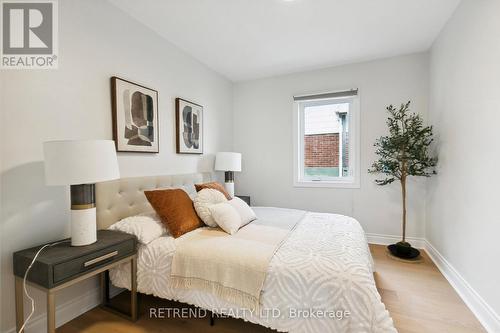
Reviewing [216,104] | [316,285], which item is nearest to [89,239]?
[316,285]

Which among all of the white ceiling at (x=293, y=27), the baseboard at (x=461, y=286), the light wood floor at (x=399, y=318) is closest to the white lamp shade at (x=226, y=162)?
the white ceiling at (x=293, y=27)

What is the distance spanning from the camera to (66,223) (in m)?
1.77

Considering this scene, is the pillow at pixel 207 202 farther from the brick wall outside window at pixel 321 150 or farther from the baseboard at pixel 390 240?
the baseboard at pixel 390 240

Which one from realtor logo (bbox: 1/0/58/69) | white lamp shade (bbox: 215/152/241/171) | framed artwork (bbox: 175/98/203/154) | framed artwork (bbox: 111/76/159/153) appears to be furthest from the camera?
white lamp shade (bbox: 215/152/241/171)

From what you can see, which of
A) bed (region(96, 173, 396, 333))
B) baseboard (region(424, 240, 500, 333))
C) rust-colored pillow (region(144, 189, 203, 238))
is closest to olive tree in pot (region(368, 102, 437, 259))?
baseboard (region(424, 240, 500, 333))

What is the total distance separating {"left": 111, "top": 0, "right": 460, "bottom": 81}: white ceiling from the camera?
2113 millimetres

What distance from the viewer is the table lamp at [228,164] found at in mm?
3373

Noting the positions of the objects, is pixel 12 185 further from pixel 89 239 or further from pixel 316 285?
pixel 316 285

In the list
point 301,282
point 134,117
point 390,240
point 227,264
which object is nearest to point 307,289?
point 301,282

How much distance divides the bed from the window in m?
1.60

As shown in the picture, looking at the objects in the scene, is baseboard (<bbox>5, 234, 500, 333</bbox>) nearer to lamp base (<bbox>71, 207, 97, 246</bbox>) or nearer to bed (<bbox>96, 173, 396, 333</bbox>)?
bed (<bbox>96, 173, 396, 333</bbox>)

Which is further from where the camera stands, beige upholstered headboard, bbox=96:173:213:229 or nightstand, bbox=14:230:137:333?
beige upholstered headboard, bbox=96:173:213:229

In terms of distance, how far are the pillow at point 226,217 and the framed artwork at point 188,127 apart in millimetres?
1114

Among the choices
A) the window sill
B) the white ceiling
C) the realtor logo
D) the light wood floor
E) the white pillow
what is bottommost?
the light wood floor
